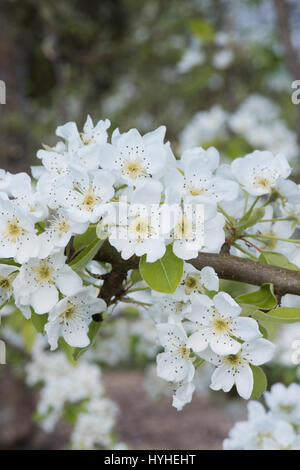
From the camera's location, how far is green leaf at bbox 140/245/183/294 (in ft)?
2.91

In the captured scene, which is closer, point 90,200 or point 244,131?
point 90,200

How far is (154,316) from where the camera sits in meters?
1.08

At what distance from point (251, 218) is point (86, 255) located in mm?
281

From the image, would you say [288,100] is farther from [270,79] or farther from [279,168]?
[279,168]

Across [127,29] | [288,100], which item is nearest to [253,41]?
[288,100]

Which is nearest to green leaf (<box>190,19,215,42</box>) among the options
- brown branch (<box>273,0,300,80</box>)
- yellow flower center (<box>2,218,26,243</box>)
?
brown branch (<box>273,0,300,80</box>)

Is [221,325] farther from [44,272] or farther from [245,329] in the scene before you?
[44,272]

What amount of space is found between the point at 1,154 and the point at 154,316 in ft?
10.8

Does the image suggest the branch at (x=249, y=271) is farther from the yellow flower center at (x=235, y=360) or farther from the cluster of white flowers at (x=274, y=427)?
the cluster of white flowers at (x=274, y=427)

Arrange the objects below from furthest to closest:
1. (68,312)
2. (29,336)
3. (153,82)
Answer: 1. (153,82)
2. (29,336)
3. (68,312)

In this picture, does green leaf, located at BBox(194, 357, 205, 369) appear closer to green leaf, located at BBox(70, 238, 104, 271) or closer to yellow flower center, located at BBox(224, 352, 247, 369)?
yellow flower center, located at BBox(224, 352, 247, 369)

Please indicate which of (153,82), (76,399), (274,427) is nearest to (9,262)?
(274,427)

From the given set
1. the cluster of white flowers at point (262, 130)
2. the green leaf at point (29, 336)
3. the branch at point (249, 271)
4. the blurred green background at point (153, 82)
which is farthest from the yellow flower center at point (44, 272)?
the cluster of white flowers at point (262, 130)

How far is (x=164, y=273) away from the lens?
0.89m
